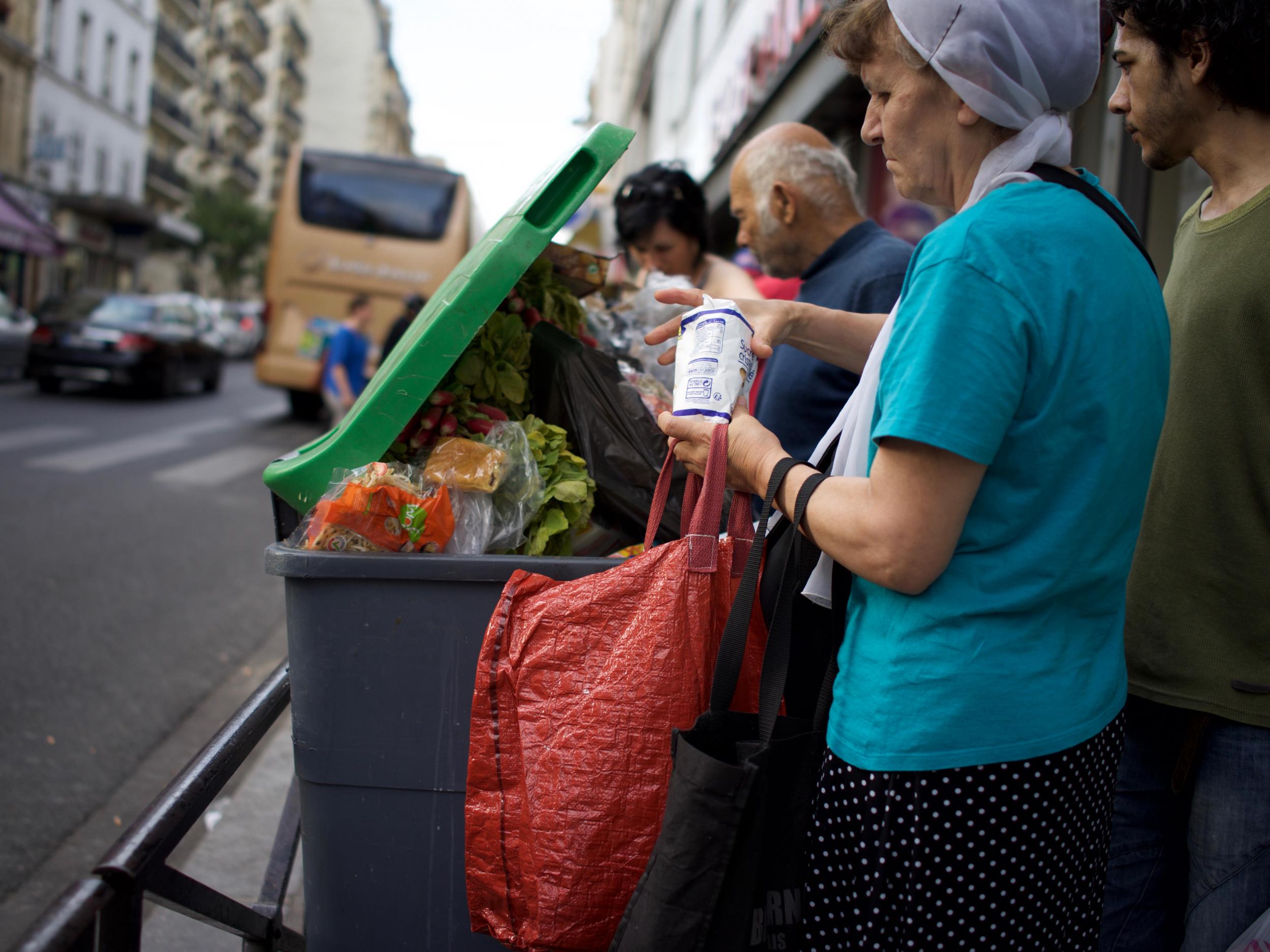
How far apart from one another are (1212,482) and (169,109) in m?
47.0

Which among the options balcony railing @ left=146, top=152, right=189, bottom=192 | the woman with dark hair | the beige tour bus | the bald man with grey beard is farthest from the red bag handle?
balcony railing @ left=146, top=152, right=189, bottom=192

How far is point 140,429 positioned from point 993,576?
41.5ft

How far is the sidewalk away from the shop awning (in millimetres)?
25137

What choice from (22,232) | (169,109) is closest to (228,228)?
(169,109)

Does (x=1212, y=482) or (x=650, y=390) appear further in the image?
(x=650, y=390)

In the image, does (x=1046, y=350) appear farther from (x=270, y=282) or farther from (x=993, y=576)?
(x=270, y=282)

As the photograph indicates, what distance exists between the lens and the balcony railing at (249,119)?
171 feet

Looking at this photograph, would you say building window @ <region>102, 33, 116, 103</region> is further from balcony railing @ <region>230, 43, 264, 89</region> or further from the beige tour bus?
the beige tour bus

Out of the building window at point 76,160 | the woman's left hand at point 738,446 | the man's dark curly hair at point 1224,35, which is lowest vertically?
the woman's left hand at point 738,446

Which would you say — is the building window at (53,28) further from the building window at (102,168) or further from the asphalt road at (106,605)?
the asphalt road at (106,605)

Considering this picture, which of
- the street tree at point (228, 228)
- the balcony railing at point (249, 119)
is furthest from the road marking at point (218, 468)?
the balcony railing at point (249, 119)

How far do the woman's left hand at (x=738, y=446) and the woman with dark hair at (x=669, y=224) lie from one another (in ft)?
7.16

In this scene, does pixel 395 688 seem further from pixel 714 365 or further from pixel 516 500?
pixel 714 365

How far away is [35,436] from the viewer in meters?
10.6
